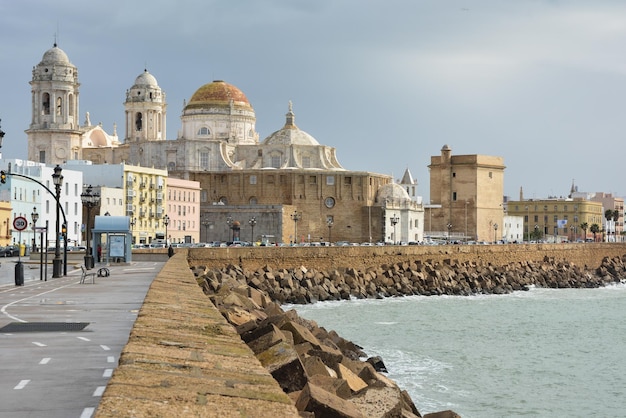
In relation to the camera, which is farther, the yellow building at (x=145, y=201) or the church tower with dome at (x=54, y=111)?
the church tower with dome at (x=54, y=111)

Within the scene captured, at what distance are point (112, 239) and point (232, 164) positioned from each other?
62032 millimetres

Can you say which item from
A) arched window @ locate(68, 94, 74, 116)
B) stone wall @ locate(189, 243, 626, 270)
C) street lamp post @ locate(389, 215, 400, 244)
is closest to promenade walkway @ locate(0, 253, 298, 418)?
stone wall @ locate(189, 243, 626, 270)

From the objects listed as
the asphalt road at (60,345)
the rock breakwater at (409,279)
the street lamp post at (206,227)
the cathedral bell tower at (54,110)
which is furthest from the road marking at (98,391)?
the cathedral bell tower at (54,110)


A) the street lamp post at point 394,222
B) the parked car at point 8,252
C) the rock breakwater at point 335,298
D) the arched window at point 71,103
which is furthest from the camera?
the arched window at point 71,103

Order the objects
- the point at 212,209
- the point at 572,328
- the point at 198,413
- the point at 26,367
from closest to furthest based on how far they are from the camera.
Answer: the point at 198,413 < the point at 26,367 < the point at 572,328 < the point at 212,209

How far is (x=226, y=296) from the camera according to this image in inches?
951

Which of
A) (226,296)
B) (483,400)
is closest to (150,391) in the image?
(483,400)

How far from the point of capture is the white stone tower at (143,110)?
347 ft

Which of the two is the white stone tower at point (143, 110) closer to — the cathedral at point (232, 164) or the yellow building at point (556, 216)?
the cathedral at point (232, 164)

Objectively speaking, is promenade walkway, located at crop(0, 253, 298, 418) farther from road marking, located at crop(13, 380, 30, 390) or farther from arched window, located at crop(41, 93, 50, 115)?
arched window, located at crop(41, 93, 50, 115)

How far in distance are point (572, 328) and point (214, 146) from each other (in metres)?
66.6

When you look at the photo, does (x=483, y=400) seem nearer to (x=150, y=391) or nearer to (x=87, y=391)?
(x=87, y=391)

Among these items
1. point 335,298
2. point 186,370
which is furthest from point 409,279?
point 186,370

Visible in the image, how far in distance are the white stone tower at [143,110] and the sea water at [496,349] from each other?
190 ft
